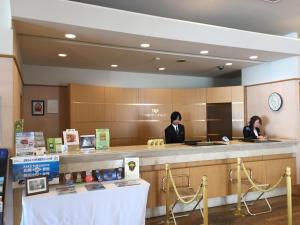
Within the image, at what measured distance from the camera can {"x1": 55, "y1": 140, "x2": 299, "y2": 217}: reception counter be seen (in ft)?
10.8

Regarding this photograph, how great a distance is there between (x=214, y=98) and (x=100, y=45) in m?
3.52

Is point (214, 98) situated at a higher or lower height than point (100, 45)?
lower

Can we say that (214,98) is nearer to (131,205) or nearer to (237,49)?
(237,49)

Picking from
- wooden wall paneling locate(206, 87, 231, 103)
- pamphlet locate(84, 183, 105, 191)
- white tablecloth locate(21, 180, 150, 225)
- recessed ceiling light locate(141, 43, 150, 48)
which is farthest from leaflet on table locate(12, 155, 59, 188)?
wooden wall paneling locate(206, 87, 231, 103)

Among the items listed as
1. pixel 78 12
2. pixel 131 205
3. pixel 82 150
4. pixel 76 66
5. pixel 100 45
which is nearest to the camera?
pixel 131 205

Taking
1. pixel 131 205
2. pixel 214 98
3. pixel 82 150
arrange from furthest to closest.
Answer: pixel 214 98 → pixel 82 150 → pixel 131 205

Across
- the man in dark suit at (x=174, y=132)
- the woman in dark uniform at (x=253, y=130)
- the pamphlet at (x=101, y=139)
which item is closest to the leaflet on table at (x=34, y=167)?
the pamphlet at (x=101, y=139)

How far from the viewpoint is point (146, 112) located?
253 inches

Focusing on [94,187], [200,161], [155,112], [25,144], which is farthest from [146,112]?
[25,144]

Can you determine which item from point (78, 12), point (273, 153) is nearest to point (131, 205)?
point (78, 12)

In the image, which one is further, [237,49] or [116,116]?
[116,116]

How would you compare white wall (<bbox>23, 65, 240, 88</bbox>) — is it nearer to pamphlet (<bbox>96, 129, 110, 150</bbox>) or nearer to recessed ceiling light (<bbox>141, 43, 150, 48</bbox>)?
recessed ceiling light (<bbox>141, 43, 150, 48</bbox>)

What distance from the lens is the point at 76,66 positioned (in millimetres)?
5898

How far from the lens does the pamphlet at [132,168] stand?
331 centimetres
